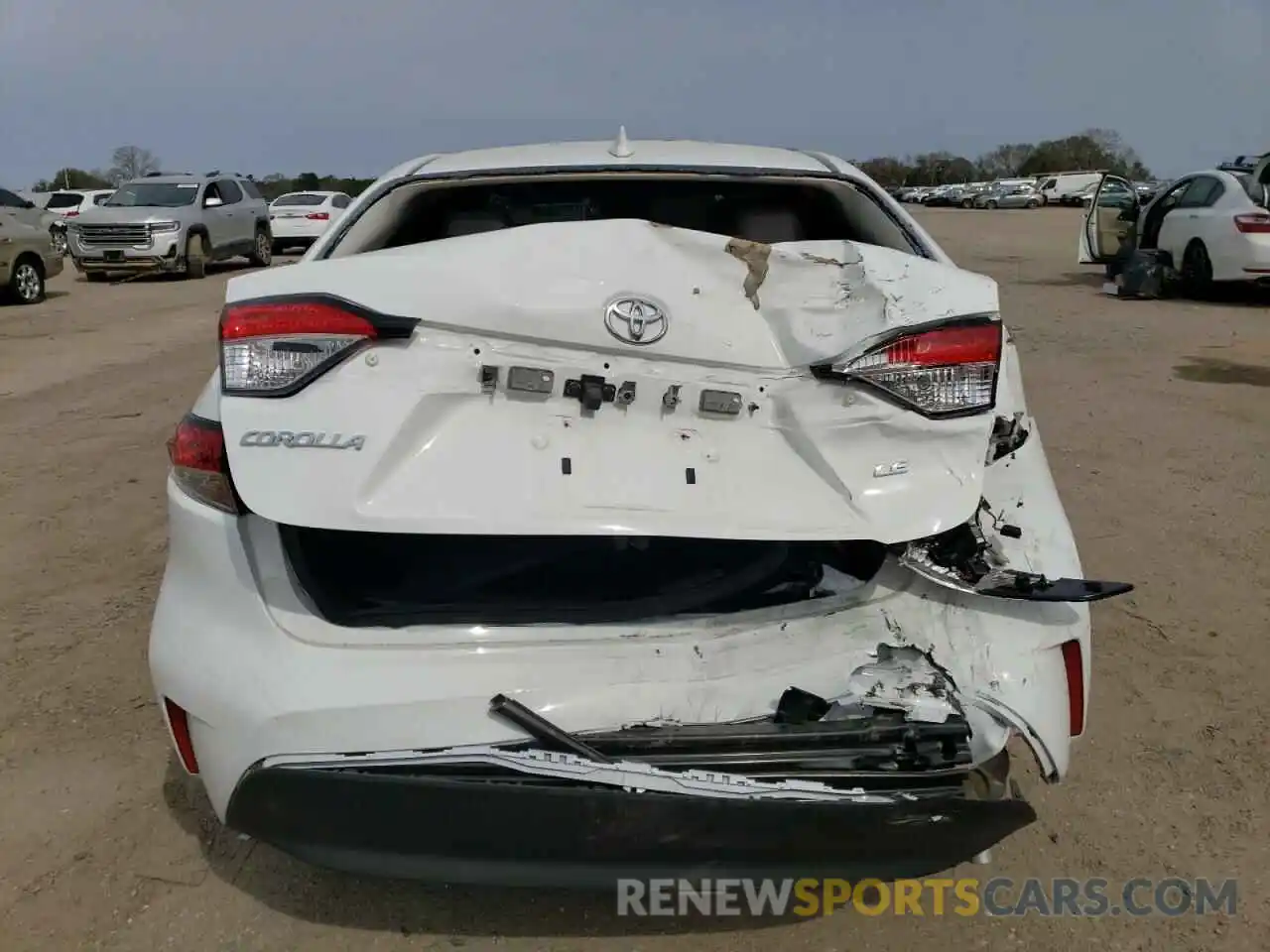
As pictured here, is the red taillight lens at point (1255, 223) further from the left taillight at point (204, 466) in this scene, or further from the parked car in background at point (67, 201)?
the parked car in background at point (67, 201)

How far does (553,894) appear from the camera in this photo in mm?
2467

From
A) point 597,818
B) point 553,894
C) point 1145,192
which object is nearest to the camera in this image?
point 597,818

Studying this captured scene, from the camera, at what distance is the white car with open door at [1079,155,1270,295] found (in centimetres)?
1233

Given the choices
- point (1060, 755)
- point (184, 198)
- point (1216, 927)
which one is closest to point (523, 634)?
point (1060, 755)

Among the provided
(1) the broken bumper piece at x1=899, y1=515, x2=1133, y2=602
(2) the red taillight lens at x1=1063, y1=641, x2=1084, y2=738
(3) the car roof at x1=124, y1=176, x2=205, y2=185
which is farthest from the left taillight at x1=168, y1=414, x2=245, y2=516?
(3) the car roof at x1=124, y1=176, x2=205, y2=185

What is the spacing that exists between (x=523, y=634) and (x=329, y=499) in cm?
45

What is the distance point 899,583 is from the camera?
217cm

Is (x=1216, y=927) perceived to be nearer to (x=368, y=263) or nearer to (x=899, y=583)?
(x=899, y=583)

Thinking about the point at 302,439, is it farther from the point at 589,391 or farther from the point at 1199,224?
the point at 1199,224

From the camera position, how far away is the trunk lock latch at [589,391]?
80.1 inches

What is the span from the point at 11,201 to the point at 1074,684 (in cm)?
1691

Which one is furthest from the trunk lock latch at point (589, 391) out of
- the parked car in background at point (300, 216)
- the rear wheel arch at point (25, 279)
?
the parked car in background at point (300, 216)

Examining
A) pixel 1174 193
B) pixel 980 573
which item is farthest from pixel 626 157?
pixel 1174 193

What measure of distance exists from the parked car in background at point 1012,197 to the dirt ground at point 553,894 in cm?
5153
